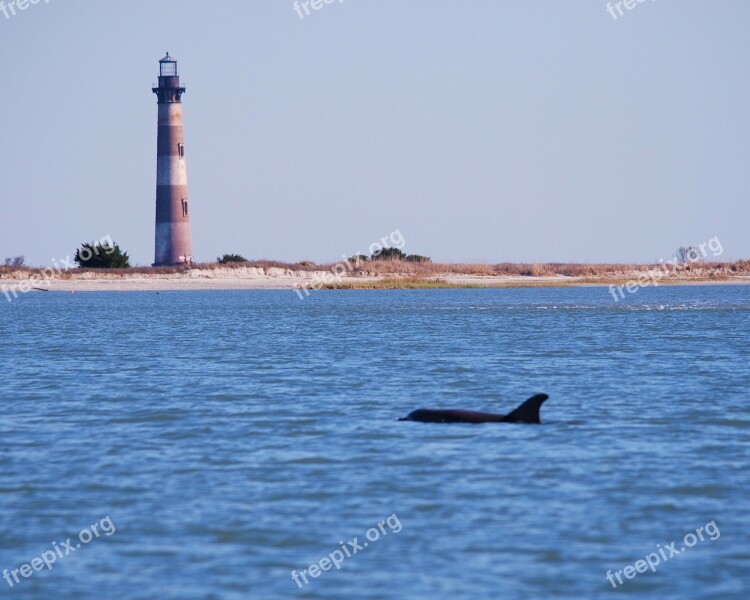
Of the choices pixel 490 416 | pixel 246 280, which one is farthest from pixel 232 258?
pixel 490 416

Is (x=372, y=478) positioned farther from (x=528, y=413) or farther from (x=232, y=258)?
(x=232, y=258)

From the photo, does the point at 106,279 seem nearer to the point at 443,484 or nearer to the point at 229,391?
the point at 229,391

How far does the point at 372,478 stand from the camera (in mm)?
17375

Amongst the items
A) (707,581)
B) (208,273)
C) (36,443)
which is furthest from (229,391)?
(208,273)

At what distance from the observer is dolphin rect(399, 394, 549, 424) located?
2211cm

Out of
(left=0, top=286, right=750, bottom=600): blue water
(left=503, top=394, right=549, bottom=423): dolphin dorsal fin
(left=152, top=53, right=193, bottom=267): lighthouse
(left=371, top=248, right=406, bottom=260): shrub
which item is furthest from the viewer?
(left=371, top=248, right=406, bottom=260): shrub

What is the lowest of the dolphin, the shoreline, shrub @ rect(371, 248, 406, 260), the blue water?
the blue water

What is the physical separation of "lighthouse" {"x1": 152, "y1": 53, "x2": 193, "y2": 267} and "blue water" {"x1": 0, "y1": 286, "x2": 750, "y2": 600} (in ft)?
238

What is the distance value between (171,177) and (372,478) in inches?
3716

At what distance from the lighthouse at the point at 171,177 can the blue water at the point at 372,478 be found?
7240cm

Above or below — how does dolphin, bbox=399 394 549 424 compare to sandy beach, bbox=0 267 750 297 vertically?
below

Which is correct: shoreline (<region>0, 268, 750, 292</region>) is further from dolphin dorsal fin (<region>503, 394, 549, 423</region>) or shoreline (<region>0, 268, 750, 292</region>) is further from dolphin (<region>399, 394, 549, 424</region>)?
dolphin dorsal fin (<region>503, 394, 549, 423</region>)

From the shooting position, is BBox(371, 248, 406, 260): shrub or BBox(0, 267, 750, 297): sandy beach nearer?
BBox(0, 267, 750, 297): sandy beach

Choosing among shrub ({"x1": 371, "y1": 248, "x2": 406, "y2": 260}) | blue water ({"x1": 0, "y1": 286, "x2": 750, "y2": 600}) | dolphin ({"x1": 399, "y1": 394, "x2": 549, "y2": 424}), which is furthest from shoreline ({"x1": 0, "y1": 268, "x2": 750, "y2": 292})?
dolphin ({"x1": 399, "y1": 394, "x2": 549, "y2": 424})
